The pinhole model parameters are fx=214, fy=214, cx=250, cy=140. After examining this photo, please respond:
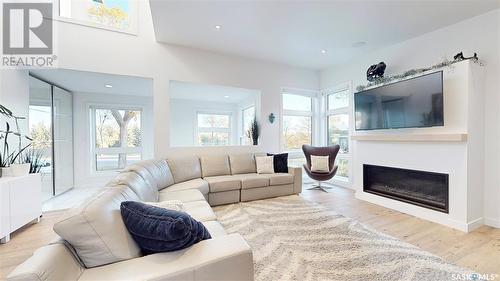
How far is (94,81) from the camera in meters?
4.24

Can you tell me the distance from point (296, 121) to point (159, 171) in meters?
3.65

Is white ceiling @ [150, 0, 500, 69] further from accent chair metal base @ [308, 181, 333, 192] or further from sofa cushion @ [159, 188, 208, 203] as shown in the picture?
accent chair metal base @ [308, 181, 333, 192]

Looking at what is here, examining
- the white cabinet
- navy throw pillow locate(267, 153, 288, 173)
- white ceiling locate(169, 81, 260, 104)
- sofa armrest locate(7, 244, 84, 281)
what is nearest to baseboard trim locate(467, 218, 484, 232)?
navy throw pillow locate(267, 153, 288, 173)

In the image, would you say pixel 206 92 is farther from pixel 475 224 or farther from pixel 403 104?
pixel 475 224

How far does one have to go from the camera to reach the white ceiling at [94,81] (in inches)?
146

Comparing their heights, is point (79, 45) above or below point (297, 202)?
above

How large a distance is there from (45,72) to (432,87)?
6068 millimetres

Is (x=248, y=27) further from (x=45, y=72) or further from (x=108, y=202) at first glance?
(x=45, y=72)

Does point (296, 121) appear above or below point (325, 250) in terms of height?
above

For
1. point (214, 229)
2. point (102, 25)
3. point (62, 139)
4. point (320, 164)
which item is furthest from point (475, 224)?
point (62, 139)

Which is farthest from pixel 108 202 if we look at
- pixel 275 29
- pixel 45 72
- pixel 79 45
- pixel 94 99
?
pixel 94 99

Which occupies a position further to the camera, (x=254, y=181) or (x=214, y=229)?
(x=254, y=181)

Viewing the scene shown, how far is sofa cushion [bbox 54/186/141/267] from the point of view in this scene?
1.05m

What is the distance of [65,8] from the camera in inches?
144
